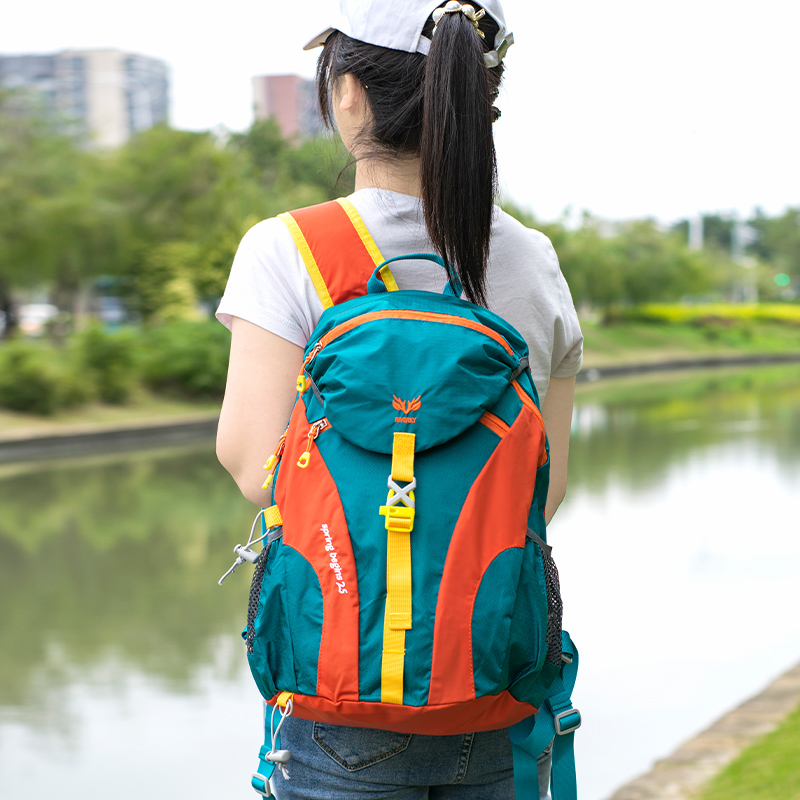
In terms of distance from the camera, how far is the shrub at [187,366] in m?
17.0

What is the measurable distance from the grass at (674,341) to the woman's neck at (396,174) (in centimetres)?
2609

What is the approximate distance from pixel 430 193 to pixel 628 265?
122 ft

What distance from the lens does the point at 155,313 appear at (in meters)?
22.0

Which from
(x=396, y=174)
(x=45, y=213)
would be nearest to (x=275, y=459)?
(x=396, y=174)

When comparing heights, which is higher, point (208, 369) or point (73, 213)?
point (73, 213)

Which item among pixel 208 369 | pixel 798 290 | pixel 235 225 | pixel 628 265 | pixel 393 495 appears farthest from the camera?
pixel 798 290

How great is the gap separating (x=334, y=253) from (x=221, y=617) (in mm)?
4642

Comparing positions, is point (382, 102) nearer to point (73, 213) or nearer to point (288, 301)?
point (288, 301)

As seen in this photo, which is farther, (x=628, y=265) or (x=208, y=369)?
(x=628, y=265)

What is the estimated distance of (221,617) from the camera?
17.9ft

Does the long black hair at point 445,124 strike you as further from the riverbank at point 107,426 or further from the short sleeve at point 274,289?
the riverbank at point 107,426

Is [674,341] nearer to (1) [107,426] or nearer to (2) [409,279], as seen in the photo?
(1) [107,426]

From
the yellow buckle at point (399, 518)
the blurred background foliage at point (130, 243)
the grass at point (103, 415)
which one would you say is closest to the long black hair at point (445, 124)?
the yellow buckle at point (399, 518)

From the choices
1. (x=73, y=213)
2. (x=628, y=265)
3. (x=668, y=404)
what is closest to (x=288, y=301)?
(x=668, y=404)
